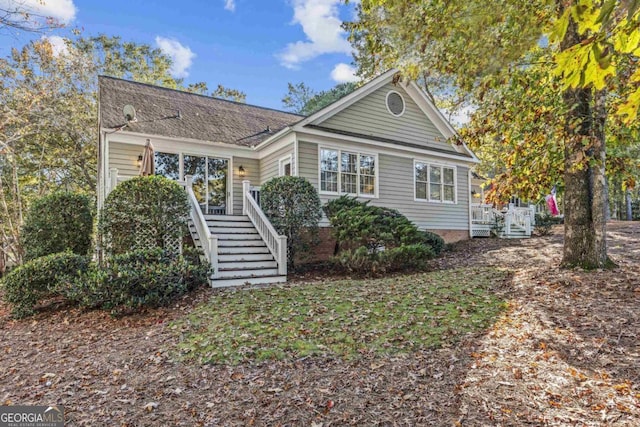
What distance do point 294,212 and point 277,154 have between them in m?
3.40

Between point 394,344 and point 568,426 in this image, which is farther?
point 394,344

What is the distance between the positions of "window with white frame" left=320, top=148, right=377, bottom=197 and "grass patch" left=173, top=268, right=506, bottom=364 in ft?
16.3

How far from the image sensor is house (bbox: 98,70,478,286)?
10.4 metres

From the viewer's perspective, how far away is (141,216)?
7715mm

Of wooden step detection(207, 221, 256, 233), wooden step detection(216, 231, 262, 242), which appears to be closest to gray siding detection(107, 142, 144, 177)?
wooden step detection(207, 221, 256, 233)

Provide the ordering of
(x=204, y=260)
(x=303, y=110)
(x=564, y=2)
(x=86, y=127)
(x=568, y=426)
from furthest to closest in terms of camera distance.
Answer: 1. (x=303, y=110)
2. (x=86, y=127)
3. (x=204, y=260)
4. (x=564, y=2)
5. (x=568, y=426)

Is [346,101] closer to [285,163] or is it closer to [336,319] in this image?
[285,163]

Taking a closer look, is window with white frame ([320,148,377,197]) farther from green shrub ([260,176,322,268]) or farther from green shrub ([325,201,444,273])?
green shrub ([260,176,322,268])

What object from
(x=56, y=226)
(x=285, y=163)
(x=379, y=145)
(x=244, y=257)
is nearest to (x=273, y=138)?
(x=285, y=163)

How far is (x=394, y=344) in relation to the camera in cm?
441

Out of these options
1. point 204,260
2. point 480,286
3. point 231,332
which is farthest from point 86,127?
point 480,286

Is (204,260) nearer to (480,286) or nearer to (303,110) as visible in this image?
(480,286)

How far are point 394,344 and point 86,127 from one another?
16370 millimetres

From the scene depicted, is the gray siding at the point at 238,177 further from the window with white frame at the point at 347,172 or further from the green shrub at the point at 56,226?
the green shrub at the point at 56,226
